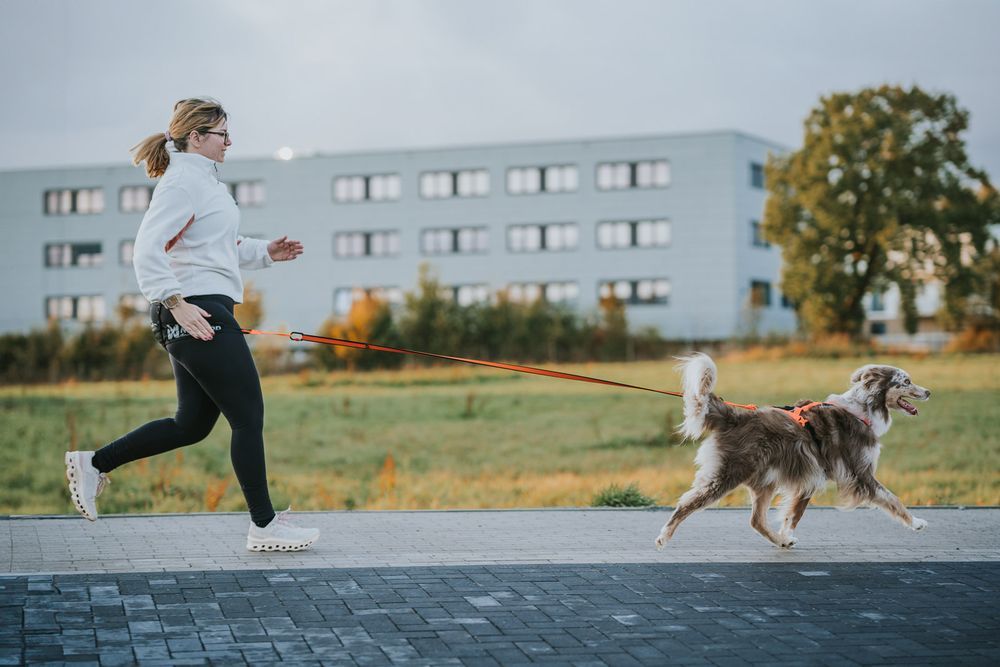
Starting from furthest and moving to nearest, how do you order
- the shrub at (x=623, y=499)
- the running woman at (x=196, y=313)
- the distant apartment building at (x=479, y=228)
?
the distant apartment building at (x=479, y=228)
the shrub at (x=623, y=499)
the running woman at (x=196, y=313)

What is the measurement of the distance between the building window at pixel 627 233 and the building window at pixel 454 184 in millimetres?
6313

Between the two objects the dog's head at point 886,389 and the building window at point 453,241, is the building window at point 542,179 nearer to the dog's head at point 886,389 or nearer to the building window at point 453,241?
the building window at point 453,241

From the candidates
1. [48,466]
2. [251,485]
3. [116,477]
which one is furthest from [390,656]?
[48,466]

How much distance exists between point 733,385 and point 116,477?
21.1 meters

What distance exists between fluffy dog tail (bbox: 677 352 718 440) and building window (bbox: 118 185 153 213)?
64238mm

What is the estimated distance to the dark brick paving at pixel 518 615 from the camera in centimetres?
480

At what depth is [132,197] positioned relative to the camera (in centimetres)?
6819

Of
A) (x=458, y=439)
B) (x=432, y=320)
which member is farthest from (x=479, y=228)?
(x=458, y=439)

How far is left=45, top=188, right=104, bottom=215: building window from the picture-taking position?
68.9 meters

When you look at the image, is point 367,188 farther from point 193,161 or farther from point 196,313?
point 196,313

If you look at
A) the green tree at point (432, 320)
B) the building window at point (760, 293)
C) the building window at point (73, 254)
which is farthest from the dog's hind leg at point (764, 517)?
the building window at point (73, 254)

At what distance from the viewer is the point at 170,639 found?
4.96m

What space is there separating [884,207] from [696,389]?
1742 inches

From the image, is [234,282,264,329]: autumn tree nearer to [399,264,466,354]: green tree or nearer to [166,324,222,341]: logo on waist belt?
[399,264,466,354]: green tree
